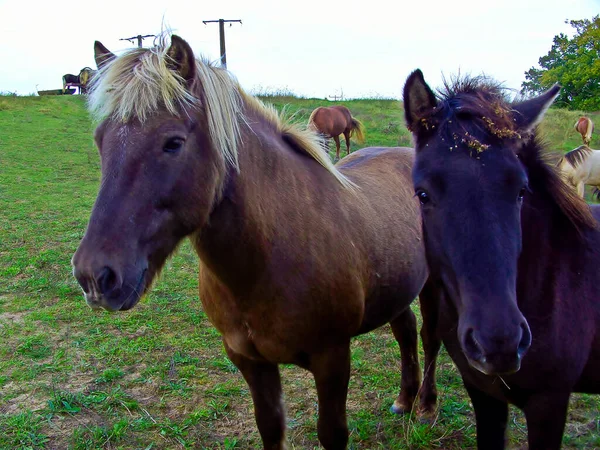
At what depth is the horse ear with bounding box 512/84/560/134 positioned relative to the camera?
182cm

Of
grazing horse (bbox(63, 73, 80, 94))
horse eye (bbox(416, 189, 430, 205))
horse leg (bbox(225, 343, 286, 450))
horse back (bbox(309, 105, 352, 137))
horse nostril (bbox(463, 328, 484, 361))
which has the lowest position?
A: horse leg (bbox(225, 343, 286, 450))

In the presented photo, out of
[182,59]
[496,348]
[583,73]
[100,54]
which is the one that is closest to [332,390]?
[496,348]

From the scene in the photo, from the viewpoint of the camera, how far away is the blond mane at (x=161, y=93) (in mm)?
1754

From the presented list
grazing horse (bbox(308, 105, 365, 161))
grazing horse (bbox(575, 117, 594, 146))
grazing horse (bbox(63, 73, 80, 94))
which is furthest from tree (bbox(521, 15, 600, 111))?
grazing horse (bbox(63, 73, 80, 94))

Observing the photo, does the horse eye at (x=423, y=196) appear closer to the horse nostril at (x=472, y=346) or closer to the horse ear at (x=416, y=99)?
the horse ear at (x=416, y=99)

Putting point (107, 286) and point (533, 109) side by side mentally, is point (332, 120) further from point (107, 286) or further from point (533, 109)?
point (107, 286)

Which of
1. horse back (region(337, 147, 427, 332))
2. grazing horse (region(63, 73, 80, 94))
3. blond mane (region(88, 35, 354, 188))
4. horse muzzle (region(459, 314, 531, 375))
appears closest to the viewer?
horse muzzle (region(459, 314, 531, 375))

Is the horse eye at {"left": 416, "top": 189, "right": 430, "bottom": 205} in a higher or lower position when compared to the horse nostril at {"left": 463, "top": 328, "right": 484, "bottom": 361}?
higher

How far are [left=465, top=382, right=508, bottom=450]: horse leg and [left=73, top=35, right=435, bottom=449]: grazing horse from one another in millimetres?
636

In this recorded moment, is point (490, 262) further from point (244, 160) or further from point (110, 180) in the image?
point (110, 180)

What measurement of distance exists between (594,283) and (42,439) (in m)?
3.20

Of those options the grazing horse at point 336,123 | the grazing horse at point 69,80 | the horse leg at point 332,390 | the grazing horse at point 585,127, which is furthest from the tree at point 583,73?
the horse leg at point 332,390

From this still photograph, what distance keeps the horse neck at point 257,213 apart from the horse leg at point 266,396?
57 centimetres

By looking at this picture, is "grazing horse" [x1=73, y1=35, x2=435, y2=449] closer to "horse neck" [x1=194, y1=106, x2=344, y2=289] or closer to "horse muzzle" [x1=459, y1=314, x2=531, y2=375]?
"horse neck" [x1=194, y1=106, x2=344, y2=289]
